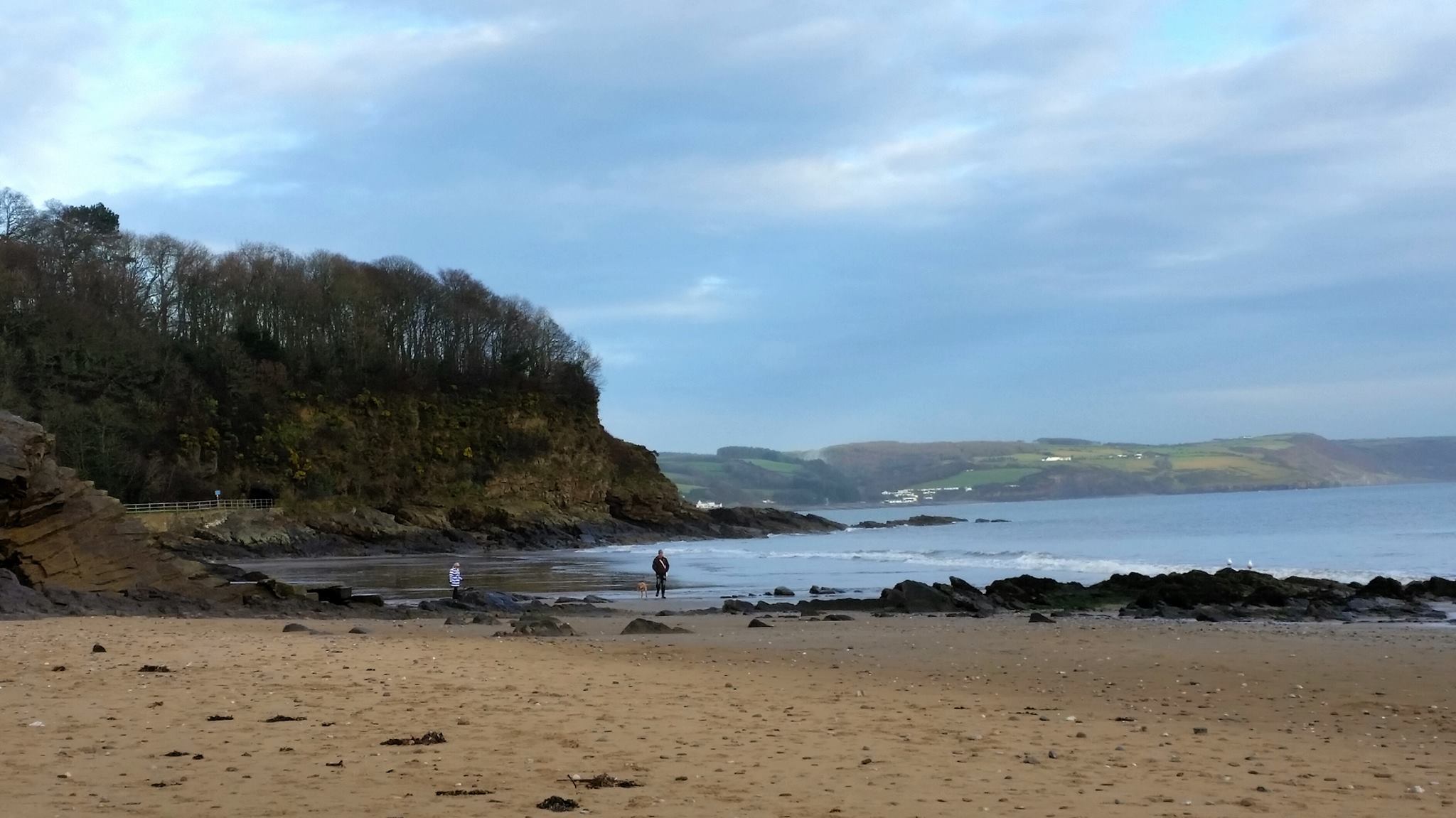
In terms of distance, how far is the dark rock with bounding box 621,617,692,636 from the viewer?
18641 mm

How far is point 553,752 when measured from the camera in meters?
7.44

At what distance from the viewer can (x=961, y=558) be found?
46594 mm

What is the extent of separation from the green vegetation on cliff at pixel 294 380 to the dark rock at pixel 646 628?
48.4 meters

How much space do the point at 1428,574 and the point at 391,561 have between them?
40.1 metres

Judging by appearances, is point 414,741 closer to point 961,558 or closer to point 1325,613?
point 1325,613

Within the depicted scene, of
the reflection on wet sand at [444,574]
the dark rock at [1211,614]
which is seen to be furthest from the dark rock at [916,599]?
the reflection on wet sand at [444,574]

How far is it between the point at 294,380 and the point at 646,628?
6282 centimetres

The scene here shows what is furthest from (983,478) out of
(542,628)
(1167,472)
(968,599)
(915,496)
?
(542,628)

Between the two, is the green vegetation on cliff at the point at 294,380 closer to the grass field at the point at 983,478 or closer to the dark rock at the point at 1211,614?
the dark rock at the point at 1211,614

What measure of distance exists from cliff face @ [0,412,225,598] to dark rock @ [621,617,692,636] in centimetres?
885

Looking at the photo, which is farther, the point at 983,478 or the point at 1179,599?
the point at 983,478

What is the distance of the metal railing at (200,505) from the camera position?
5594 cm

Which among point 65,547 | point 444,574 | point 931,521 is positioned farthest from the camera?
point 931,521

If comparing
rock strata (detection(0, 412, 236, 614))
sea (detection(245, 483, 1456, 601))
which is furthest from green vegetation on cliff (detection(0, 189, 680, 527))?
rock strata (detection(0, 412, 236, 614))
